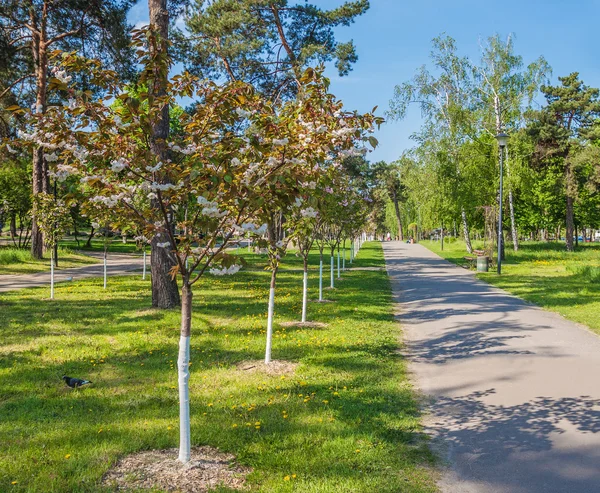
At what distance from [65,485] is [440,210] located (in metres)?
28.1

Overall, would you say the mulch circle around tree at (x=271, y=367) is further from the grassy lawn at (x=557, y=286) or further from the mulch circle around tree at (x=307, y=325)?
the grassy lawn at (x=557, y=286)

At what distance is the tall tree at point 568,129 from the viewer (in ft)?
117

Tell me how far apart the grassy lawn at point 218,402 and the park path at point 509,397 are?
1.10 ft

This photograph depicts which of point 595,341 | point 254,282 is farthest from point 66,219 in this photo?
point 595,341

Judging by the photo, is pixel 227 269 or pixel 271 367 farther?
pixel 271 367

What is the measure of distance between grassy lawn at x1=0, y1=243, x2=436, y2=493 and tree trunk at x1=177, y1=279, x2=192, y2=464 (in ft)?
1.38

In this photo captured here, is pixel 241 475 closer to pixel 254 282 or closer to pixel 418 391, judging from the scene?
pixel 418 391

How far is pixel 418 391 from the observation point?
589cm

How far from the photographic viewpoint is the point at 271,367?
6707 millimetres

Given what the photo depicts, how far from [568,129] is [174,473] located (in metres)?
39.2

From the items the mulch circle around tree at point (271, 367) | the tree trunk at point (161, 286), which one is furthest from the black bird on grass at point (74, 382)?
the tree trunk at point (161, 286)

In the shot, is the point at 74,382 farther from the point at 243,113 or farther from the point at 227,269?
the point at 243,113

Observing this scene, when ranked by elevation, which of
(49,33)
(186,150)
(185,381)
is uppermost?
(49,33)

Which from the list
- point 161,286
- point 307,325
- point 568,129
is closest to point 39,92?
point 161,286
